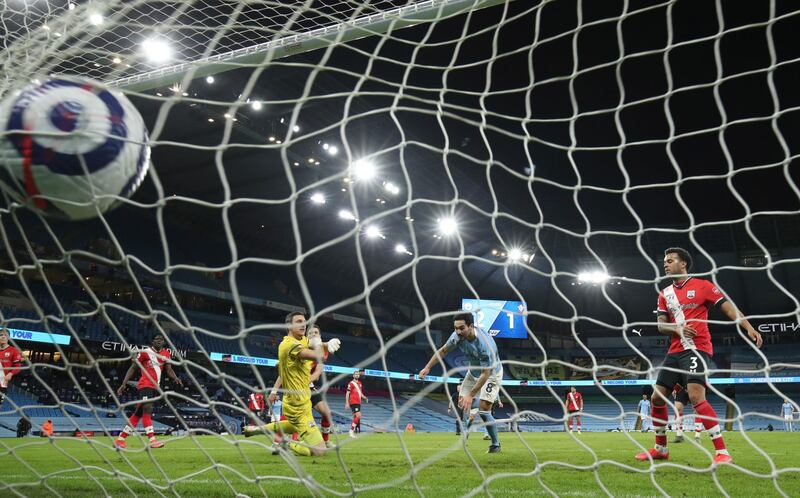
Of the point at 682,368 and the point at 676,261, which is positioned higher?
the point at 676,261

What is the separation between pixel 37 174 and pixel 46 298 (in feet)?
70.1

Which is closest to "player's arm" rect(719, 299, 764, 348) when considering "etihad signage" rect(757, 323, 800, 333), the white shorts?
the white shorts

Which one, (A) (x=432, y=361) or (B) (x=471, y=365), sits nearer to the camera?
(A) (x=432, y=361)

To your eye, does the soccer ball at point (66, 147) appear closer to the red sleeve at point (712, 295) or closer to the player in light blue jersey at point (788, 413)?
the player in light blue jersey at point (788, 413)

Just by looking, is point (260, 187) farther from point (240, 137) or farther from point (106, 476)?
point (106, 476)

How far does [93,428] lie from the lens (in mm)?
16578

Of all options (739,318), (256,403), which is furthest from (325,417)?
(256,403)

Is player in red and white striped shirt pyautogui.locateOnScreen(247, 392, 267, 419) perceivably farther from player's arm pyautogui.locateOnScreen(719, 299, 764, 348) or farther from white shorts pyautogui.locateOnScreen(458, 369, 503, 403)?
player's arm pyautogui.locateOnScreen(719, 299, 764, 348)

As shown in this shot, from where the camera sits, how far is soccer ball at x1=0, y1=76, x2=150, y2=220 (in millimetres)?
2217

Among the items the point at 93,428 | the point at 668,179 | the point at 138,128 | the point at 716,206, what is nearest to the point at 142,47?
the point at 138,128

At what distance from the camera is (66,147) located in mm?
2207

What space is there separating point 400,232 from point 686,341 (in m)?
26.5

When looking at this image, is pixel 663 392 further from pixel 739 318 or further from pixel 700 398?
pixel 739 318

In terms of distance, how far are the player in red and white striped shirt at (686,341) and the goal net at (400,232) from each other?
0.22 metres
